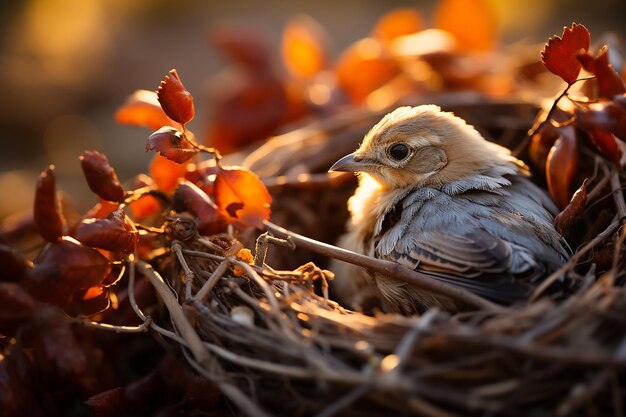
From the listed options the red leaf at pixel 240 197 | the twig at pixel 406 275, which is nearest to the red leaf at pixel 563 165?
the twig at pixel 406 275

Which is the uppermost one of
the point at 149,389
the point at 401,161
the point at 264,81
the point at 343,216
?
the point at 264,81

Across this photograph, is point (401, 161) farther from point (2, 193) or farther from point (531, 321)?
point (2, 193)

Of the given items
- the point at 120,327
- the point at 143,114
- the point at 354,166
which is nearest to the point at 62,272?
the point at 120,327

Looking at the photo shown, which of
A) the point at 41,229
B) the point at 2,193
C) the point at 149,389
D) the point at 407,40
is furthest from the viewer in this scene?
the point at 2,193

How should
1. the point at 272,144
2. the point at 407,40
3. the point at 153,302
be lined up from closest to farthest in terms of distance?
1. the point at 153,302
2. the point at 272,144
3. the point at 407,40

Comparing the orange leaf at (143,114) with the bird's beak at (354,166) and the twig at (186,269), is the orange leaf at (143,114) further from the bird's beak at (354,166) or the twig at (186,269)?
the bird's beak at (354,166)

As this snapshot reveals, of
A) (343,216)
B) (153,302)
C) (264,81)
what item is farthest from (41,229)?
(264,81)
